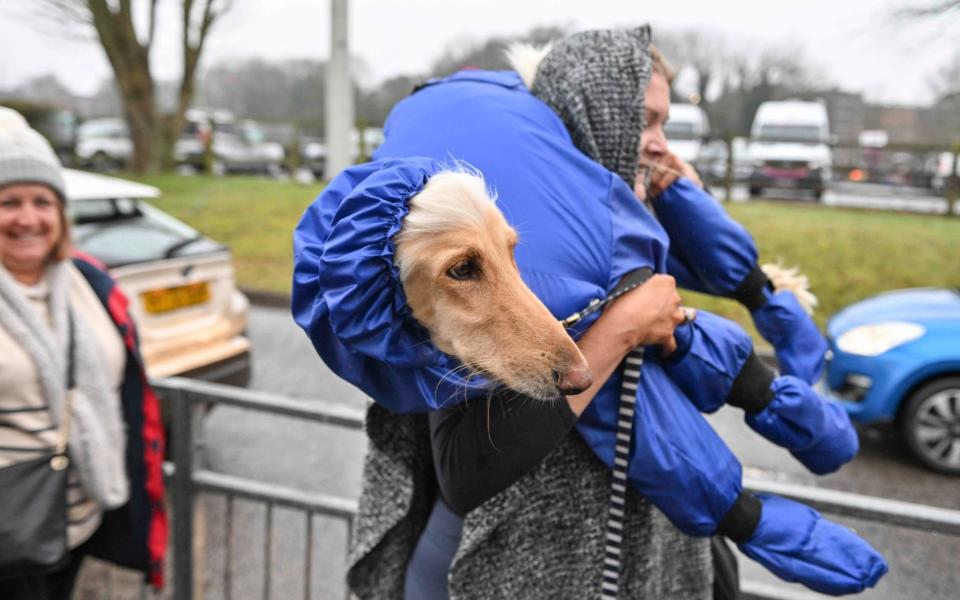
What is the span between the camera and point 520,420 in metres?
1.29

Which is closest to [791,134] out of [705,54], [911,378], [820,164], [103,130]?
[820,164]

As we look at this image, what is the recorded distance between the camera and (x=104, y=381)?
247 centimetres

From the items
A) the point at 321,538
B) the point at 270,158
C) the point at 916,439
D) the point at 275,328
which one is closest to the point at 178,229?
the point at 321,538

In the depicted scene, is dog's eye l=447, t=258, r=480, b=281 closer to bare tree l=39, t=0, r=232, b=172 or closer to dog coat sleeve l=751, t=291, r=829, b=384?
dog coat sleeve l=751, t=291, r=829, b=384

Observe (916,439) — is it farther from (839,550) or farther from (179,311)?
(179,311)

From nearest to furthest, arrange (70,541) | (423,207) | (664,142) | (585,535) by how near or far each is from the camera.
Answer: (423,207) → (585,535) → (664,142) → (70,541)

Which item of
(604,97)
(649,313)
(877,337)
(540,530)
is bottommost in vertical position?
(877,337)

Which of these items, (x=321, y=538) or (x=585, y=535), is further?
(x=321, y=538)

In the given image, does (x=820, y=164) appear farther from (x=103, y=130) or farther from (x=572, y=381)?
(x=103, y=130)

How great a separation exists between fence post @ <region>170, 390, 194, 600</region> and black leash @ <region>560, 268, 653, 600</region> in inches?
72.0

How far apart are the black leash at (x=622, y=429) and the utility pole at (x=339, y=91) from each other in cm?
687

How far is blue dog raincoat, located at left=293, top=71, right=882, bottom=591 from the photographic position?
111cm

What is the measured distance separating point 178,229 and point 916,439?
5598 millimetres

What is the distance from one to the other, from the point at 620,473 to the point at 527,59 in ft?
2.90
